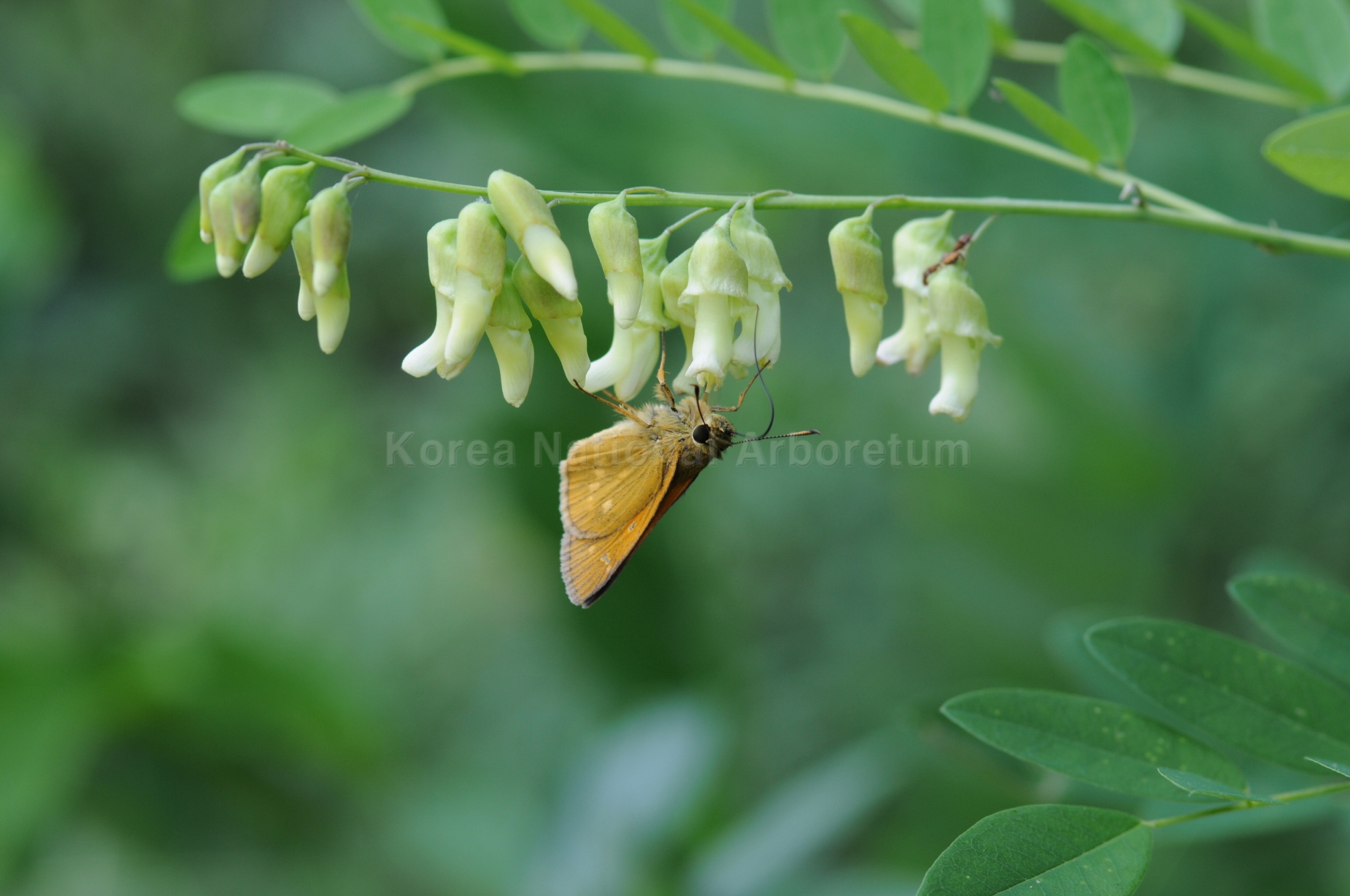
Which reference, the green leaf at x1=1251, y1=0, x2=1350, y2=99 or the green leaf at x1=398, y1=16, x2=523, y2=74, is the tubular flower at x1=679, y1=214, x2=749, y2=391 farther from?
the green leaf at x1=1251, y1=0, x2=1350, y2=99

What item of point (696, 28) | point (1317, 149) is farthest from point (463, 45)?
point (1317, 149)

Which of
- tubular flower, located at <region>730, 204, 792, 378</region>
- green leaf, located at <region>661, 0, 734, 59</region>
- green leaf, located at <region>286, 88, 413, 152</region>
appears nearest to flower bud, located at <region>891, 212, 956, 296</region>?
tubular flower, located at <region>730, 204, 792, 378</region>

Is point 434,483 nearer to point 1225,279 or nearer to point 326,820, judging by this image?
point 326,820

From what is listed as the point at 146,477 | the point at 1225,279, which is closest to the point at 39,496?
the point at 146,477

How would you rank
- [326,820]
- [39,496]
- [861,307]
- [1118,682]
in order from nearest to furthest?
[861,307]
[1118,682]
[326,820]
[39,496]

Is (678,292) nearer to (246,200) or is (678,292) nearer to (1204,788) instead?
(246,200)

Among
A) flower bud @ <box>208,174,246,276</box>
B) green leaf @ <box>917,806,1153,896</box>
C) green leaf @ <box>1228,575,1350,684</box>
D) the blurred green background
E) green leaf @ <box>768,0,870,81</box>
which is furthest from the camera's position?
the blurred green background
